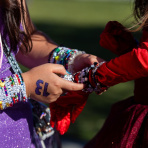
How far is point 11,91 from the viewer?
3.67ft

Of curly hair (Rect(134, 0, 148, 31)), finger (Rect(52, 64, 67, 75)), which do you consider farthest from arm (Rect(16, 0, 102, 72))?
curly hair (Rect(134, 0, 148, 31))

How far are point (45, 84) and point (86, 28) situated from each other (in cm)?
556

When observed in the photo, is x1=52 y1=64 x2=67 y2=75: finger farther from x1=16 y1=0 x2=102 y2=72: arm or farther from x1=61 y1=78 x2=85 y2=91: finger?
x1=16 y1=0 x2=102 y2=72: arm

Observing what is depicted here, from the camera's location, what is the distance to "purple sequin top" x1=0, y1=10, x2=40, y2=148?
120cm

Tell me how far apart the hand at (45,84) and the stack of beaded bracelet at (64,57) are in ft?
0.79

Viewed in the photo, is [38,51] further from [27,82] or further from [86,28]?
[86,28]

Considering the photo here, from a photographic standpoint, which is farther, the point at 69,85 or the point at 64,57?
the point at 64,57

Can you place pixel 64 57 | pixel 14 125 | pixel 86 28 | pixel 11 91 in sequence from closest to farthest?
pixel 11 91 → pixel 14 125 → pixel 64 57 → pixel 86 28

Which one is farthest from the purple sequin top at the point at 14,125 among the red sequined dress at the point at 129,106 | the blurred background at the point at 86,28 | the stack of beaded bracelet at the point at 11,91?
the blurred background at the point at 86,28

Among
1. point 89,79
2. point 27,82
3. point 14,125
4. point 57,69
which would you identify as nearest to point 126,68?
point 89,79

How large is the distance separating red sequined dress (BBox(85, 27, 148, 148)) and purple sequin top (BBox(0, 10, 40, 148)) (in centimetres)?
34

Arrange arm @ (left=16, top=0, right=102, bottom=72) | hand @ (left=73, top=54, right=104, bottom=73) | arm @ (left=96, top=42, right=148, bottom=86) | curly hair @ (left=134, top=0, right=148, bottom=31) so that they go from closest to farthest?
1. arm @ (left=96, top=42, right=148, bottom=86)
2. curly hair @ (left=134, top=0, right=148, bottom=31)
3. hand @ (left=73, top=54, right=104, bottom=73)
4. arm @ (left=16, top=0, right=102, bottom=72)

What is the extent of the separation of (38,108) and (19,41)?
33 cm

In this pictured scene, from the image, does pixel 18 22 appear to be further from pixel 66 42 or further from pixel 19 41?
pixel 66 42
